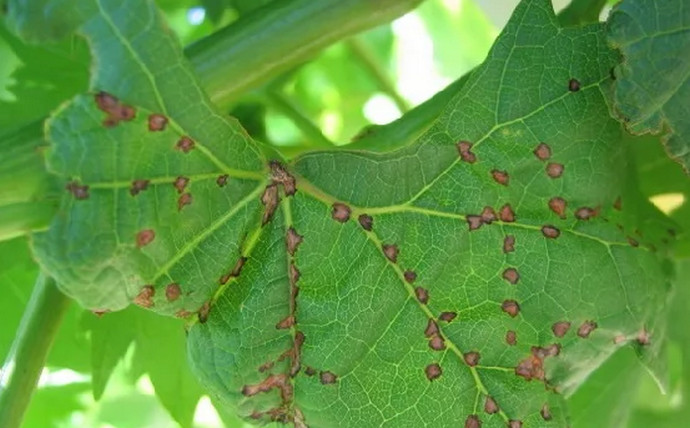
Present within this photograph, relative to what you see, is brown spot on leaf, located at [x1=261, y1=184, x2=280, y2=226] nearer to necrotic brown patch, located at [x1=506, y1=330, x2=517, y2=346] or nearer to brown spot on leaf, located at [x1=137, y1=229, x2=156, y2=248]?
brown spot on leaf, located at [x1=137, y1=229, x2=156, y2=248]

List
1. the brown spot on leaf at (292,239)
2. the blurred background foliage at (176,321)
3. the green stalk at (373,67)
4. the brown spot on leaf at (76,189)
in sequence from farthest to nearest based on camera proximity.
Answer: the green stalk at (373,67) < the blurred background foliage at (176,321) < the brown spot on leaf at (292,239) < the brown spot on leaf at (76,189)

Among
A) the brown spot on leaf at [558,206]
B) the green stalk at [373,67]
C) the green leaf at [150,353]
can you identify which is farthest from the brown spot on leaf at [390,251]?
the green stalk at [373,67]

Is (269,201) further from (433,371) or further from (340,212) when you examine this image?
(433,371)

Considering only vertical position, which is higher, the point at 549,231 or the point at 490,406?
the point at 549,231

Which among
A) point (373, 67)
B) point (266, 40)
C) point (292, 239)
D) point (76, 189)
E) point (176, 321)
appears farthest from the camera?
point (373, 67)

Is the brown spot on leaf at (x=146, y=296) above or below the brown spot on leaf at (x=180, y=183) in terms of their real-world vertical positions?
below

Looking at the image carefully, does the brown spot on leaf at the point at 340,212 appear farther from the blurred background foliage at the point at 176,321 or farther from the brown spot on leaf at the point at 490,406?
the blurred background foliage at the point at 176,321

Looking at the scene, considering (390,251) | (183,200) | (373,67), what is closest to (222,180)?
(183,200)

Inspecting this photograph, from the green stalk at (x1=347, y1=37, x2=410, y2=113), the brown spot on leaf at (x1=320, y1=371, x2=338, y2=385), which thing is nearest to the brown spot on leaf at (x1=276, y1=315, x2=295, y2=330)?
the brown spot on leaf at (x1=320, y1=371, x2=338, y2=385)
